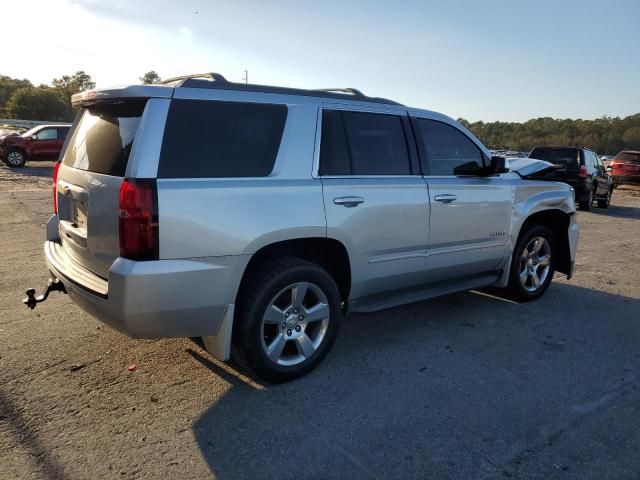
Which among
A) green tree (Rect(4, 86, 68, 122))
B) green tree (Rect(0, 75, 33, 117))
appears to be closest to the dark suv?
green tree (Rect(4, 86, 68, 122))

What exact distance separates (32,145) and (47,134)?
712 millimetres

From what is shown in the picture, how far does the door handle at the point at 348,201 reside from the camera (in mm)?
3635

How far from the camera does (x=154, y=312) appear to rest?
2934mm

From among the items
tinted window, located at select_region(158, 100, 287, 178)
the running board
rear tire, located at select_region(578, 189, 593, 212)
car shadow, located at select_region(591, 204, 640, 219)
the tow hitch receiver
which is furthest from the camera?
rear tire, located at select_region(578, 189, 593, 212)

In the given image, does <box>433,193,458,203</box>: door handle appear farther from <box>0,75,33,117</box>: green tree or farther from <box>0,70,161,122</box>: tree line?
<box>0,75,33,117</box>: green tree

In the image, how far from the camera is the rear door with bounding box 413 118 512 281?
441cm

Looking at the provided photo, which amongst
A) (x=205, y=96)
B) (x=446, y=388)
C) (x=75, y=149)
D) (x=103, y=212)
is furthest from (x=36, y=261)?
(x=446, y=388)

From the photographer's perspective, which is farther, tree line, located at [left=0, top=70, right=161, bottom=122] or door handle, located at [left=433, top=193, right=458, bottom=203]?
tree line, located at [left=0, top=70, right=161, bottom=122]

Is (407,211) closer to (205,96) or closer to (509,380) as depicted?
(509,380)

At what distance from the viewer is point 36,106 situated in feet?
218

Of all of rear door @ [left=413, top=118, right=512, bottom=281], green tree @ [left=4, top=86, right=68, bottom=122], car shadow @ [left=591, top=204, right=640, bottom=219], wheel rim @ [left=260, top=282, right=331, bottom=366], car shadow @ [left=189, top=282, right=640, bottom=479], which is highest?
green tree @ [left=4, top=86, right=68, bottom=122]

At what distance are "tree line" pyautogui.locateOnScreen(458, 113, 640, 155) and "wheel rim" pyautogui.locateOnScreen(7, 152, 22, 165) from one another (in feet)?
175

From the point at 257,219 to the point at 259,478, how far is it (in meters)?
1.46

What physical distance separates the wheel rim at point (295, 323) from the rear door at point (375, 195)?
39 centimetres
